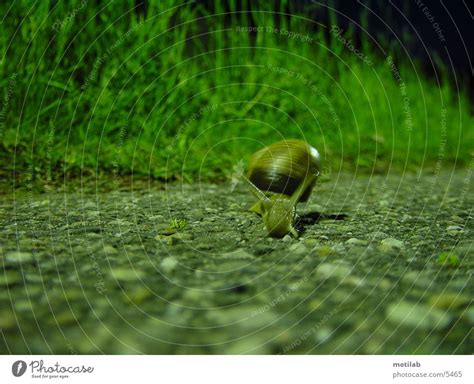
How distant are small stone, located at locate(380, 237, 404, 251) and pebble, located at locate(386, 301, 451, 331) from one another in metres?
0.38

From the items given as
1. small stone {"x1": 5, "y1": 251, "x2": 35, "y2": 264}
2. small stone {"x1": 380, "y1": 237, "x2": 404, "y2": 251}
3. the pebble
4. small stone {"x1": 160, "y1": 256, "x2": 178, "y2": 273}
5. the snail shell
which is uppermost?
the snail shell

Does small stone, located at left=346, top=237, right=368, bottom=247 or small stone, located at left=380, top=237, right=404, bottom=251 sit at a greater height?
small stone, located at left=380, top=237, right=404, bottom=251

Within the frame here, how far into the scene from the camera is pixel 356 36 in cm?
425

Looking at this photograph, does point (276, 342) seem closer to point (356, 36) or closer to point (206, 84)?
point (206, 84)

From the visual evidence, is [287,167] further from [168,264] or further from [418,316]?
[418,316]

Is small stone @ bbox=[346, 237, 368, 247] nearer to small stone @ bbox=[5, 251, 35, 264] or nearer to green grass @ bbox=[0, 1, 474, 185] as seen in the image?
small stone @ bbox=[5, 251, 35, 264]

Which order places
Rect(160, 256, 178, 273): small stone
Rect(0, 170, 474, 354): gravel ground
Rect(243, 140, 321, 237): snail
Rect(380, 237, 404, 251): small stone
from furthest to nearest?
Rect(243, 140, 321, 237): snail < Rect(380, 237, 404, 251): small stone < Rect(160, 256, 178, 273): small stone < Rect(0, 170, 474, 354): gravel ground

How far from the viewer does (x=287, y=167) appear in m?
2.11

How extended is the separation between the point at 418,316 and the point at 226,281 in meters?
0.55

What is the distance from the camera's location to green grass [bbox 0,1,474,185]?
2709 mm

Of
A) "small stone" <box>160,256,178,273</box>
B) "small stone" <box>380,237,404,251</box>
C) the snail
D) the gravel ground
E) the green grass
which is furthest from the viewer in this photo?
the green grass

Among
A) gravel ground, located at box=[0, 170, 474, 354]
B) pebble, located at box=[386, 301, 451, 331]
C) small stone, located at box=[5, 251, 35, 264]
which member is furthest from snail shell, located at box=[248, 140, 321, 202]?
small stone, located at box=[5, 251, 35, 264]

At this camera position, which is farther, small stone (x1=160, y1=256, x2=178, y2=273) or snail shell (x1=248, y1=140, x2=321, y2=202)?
snail shell (x1=248, y1=140, x2=321, y2=202)
